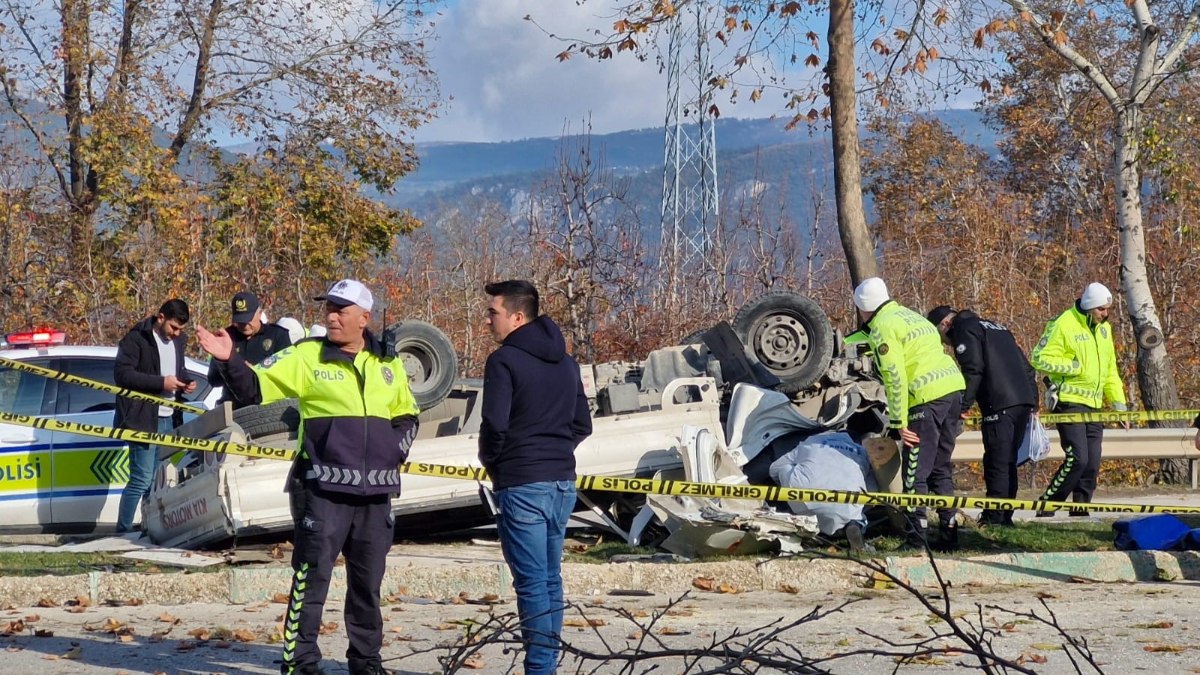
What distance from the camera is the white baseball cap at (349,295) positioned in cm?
567

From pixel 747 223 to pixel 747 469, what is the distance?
37.8 feet

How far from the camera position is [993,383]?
969cm

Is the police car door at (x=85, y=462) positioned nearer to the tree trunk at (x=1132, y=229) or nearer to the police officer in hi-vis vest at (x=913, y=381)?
the police officer in hi-vis vest at (x=913, y=381)

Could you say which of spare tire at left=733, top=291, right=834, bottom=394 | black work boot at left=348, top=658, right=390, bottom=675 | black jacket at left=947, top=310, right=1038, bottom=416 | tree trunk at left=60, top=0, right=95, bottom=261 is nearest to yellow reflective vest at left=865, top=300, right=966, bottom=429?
black jacket at left=947, top=310, right=1038, bottom=416

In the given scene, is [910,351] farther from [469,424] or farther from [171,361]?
[171,361]

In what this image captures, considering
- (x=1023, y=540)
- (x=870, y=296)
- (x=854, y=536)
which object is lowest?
(x=1023, y=540)

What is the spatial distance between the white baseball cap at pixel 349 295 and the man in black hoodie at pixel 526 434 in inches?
21.2

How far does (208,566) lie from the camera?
27.6 ft

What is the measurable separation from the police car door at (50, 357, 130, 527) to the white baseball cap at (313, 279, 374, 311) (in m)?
5.28

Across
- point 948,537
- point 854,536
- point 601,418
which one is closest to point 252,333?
point 601,418

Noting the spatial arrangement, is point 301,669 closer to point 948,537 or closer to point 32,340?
point 948,537

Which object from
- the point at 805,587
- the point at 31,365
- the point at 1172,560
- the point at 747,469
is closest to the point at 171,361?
the point at 31,365

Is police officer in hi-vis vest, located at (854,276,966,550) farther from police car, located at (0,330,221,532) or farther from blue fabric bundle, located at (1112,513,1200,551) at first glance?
police car, located at (0,330,221,532)

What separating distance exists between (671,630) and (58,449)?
18.1ft
